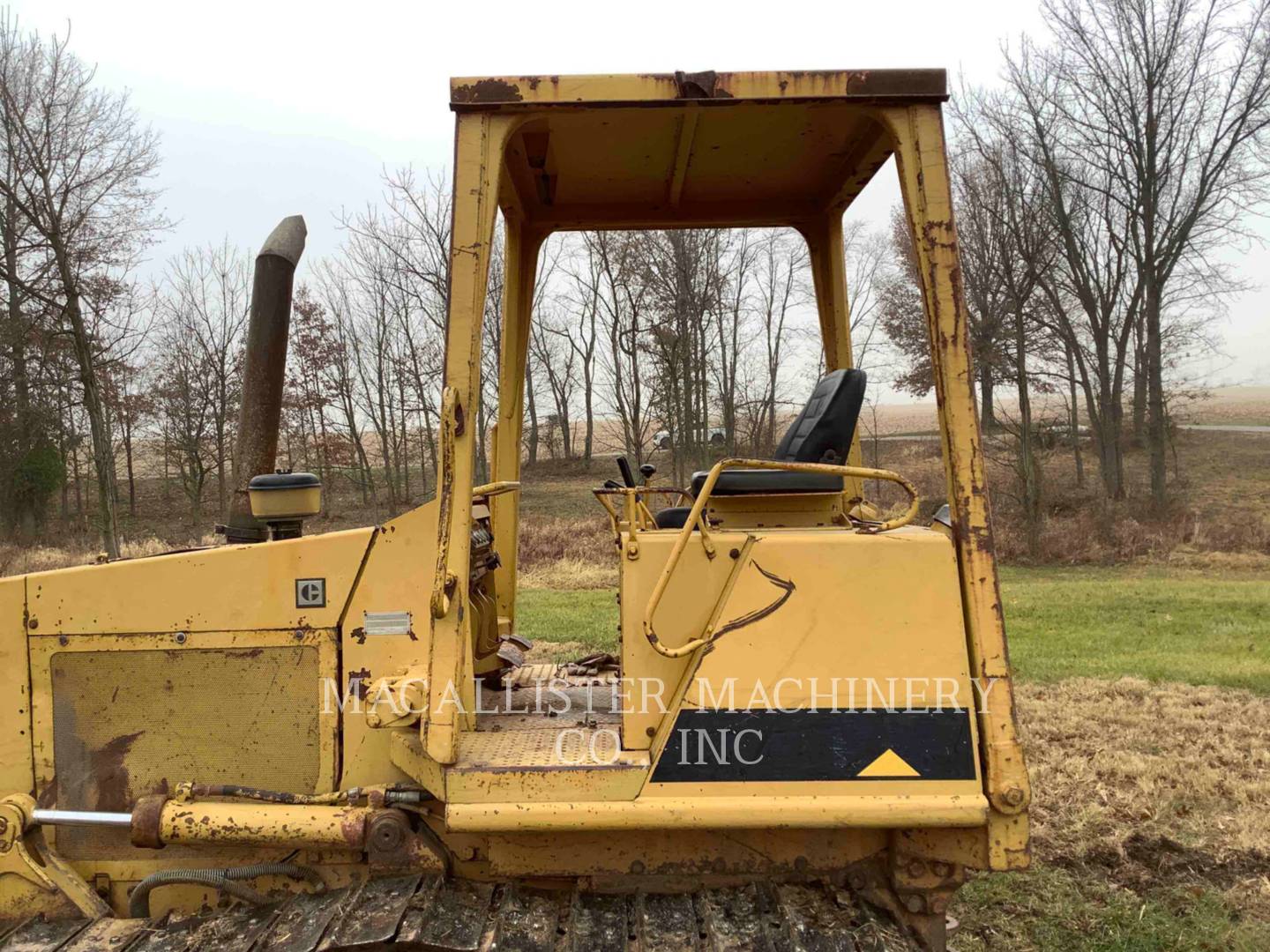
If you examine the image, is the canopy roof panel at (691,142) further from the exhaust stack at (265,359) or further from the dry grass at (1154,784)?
the dry grass at (1154,784)

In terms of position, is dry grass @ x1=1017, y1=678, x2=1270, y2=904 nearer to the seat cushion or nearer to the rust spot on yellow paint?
the seat cushion

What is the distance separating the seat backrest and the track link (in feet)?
4.72

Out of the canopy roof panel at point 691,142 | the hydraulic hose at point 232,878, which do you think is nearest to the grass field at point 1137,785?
the hydraulic hose at point 232,878

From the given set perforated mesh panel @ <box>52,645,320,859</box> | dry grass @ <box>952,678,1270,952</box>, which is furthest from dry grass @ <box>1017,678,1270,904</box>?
perforated mesh panel @ <box>52,645,320,859</box>

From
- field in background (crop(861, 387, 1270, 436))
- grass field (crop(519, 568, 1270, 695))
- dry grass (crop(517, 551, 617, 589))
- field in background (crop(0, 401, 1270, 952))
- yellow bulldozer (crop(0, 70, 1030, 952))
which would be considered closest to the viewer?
yellow bulldozer (crop(0, 70, 1030, 952))

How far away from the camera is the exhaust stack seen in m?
3.59

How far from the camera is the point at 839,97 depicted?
2469 millimetres

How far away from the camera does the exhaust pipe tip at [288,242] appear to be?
3676mm

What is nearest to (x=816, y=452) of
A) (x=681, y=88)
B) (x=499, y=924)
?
(x=681, y=88)

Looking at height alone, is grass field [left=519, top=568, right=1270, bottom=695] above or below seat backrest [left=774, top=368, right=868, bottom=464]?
below

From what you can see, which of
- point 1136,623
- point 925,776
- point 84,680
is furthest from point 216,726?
point 1136,623

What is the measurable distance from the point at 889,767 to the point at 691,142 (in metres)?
2.10

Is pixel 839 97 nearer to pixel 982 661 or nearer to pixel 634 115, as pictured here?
pixel 634 115

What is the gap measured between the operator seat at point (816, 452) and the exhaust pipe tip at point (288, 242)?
1.91 meters
